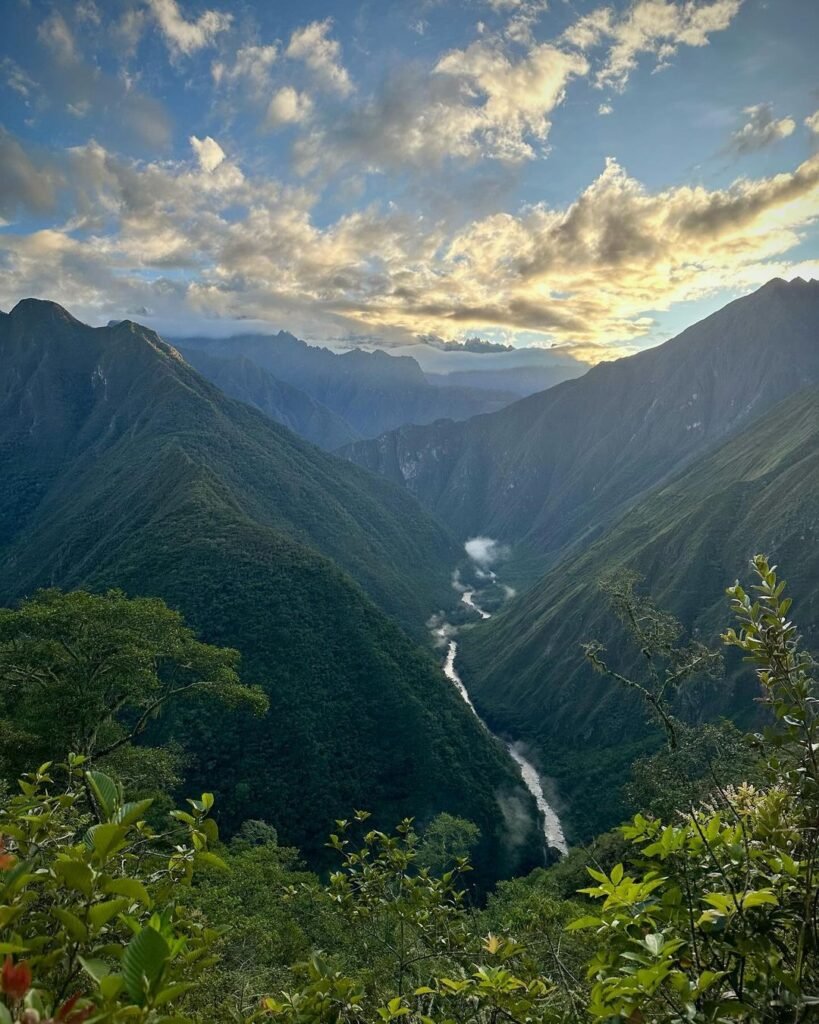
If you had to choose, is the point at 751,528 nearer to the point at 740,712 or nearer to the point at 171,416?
the point at 740,712

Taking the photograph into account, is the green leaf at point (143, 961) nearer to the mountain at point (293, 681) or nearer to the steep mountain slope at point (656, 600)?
the mountain at point (293, 681)

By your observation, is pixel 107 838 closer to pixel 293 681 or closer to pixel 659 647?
pixel 659 647

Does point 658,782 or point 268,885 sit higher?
point 658,782

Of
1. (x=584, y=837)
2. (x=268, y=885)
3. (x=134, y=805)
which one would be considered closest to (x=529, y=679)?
(x=584, y=837)

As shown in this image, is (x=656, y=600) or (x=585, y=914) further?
(x=656, y=600)

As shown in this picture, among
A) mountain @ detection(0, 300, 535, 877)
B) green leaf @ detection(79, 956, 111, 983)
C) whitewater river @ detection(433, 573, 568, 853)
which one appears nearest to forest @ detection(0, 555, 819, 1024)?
green leaf @ detection(79, 956, 111, 983)

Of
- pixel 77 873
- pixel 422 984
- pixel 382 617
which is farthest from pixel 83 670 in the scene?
pixel 382 617

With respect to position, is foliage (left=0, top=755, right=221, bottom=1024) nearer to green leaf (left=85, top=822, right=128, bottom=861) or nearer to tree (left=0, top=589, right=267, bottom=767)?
green leaf (left=85, top=822, right=128, bottom=861)
